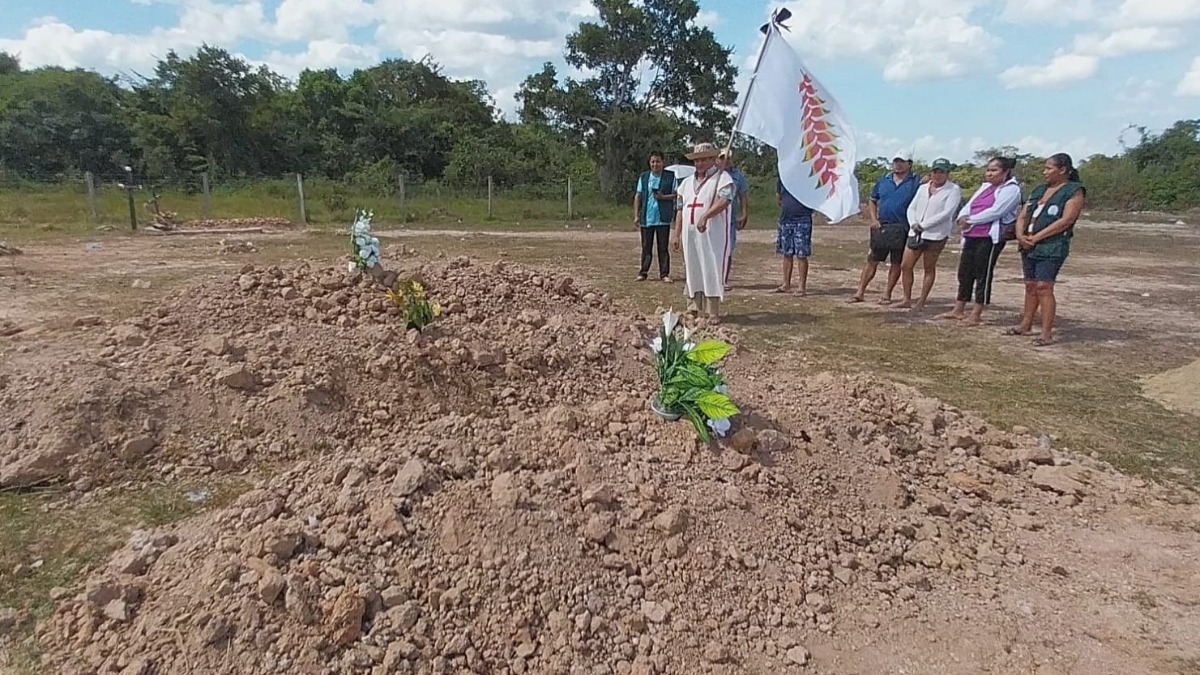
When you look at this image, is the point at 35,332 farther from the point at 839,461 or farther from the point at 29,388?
the point at 839,461

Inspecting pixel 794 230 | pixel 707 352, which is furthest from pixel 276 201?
pixel 707 352

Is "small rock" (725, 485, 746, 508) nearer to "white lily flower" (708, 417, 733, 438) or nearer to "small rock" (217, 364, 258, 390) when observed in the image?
"white lily flower" (708, 417, 733, 438)

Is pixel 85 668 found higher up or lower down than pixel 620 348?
lower down

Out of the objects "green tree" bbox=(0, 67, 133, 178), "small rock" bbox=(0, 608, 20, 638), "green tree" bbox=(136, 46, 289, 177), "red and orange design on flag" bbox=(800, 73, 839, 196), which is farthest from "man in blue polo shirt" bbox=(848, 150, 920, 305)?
"green tree" bbox=(0, 67, 133, 178)

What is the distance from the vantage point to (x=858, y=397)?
374cm

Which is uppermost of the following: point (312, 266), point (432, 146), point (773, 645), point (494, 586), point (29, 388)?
point (432, 146)

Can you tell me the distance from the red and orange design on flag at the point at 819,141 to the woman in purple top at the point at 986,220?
1.11m

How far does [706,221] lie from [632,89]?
20.5 meters

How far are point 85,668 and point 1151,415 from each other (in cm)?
503

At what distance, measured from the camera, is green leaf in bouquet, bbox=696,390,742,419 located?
293 cm

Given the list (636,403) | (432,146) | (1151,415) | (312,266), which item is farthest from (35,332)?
(432,146)

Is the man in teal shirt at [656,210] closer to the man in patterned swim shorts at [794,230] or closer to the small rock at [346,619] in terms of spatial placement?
the man in patterned swim shorts at [794,230]

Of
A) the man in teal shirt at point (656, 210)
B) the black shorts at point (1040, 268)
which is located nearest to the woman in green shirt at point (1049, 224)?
the black shorts at point (1040, 268)

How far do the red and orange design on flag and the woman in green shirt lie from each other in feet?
4.65
